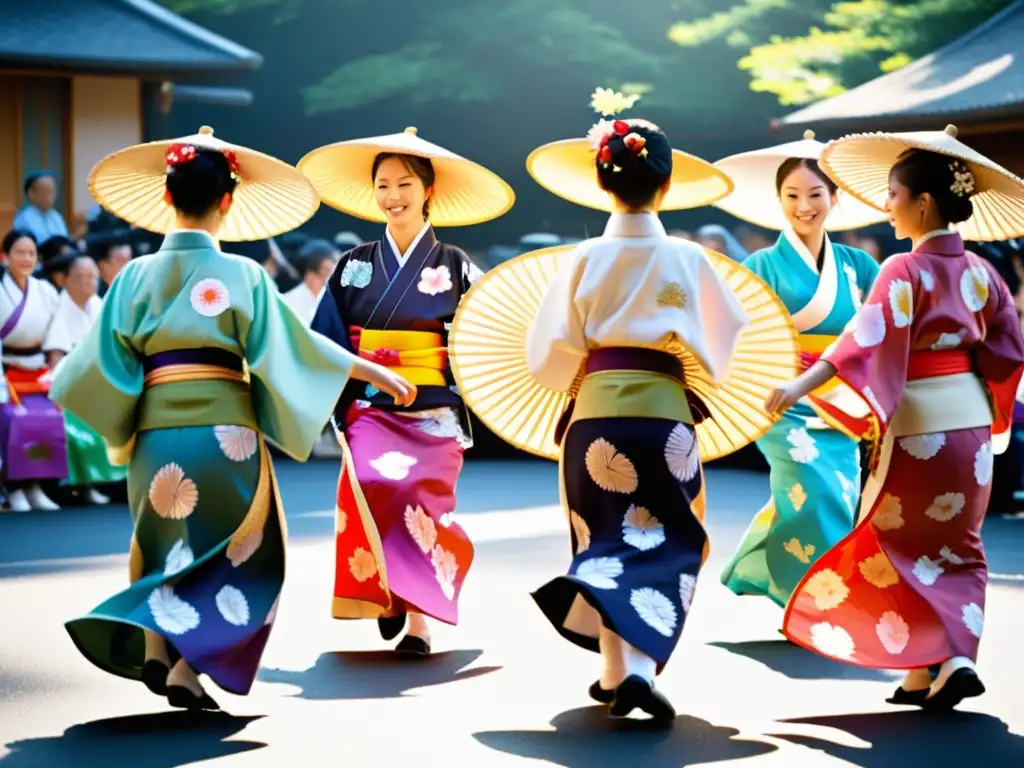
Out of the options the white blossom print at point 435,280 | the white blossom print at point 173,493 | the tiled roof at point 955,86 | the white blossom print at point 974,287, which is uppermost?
the tiled roof at point 955,86

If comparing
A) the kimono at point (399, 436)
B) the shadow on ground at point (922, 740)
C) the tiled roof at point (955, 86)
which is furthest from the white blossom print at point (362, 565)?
the tiled roof at point (955, 86)

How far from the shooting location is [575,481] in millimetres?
5195

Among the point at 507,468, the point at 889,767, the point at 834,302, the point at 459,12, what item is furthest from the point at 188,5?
the point at 889,767

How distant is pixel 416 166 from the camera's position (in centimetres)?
679

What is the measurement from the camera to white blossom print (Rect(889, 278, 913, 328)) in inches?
207

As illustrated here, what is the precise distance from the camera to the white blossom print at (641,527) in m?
5.06

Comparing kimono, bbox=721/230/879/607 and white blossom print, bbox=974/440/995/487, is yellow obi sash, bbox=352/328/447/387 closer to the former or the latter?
kimono, bbox=721/230/879/607

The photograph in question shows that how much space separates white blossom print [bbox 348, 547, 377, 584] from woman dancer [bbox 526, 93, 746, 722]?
4.77ft

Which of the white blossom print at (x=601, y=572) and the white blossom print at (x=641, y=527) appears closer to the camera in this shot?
the white blossom print at (x=601, y=572)

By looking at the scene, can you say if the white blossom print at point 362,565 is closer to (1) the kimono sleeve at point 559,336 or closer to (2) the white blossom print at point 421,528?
(2) the white blossom print at point 421,528

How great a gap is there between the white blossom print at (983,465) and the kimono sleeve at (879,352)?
1.15ft

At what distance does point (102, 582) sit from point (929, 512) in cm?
449

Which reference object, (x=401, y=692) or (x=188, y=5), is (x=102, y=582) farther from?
(x=188, y=5)

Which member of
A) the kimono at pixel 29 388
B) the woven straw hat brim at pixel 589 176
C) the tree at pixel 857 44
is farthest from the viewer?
the tree at pixel 857 44
